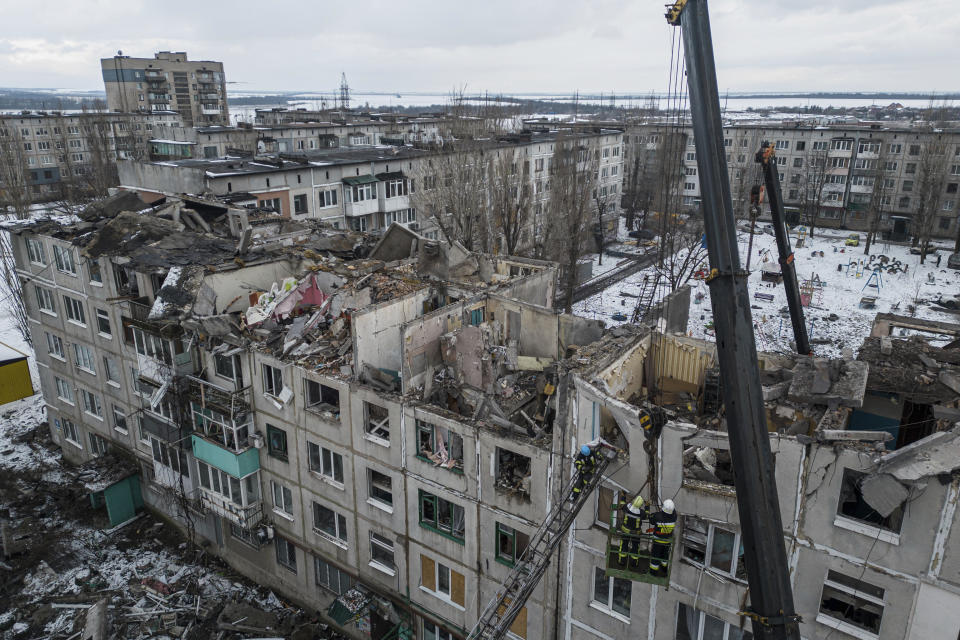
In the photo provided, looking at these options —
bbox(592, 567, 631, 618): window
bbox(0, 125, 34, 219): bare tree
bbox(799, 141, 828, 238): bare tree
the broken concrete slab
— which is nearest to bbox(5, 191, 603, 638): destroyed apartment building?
bbox(592, 567, 631, 618): window

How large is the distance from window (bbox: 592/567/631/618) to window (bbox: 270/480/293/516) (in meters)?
→ 9.92

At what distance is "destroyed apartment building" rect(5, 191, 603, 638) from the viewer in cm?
1469

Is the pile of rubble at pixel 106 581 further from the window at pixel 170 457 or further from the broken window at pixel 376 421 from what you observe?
the broken window at pixel 376 421

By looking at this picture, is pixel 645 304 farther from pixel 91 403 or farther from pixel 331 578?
pixel 91 403

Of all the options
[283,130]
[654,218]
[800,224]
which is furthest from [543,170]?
[800,224]

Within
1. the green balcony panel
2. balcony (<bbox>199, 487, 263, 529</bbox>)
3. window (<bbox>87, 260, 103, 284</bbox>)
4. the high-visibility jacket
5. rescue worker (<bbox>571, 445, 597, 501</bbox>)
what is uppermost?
window (<bbox>87, 260, 103, 284</bbox>)

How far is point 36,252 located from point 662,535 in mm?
26281

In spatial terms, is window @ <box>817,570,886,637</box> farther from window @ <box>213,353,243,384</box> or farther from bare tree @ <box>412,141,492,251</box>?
bare tree @ <box>412,141,492,251</box>

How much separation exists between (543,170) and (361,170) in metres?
23.6

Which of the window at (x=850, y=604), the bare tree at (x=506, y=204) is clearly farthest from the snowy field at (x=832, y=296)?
the window at (x=850, y=604)

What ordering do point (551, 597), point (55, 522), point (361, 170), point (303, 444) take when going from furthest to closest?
point (361, 170)
point (55, 522)
point (303, 444)
point (551, 597)

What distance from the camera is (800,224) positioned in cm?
7156

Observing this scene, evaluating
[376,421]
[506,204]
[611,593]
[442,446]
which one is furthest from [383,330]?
[506,204]

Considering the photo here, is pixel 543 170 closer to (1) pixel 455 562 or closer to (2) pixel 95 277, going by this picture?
(2) pixel 95 277
